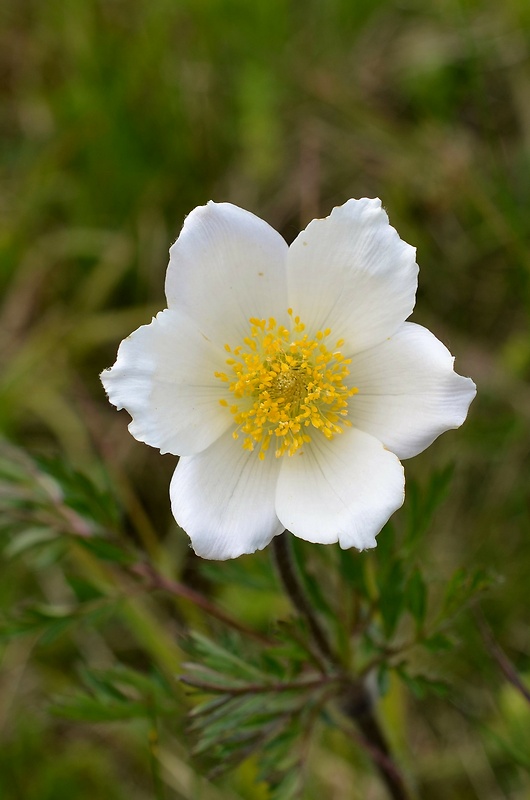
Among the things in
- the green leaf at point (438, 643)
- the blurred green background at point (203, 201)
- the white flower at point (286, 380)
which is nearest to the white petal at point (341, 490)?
the white flower at point (286, 380)

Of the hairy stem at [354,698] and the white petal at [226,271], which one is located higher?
the white petal at [226,271]

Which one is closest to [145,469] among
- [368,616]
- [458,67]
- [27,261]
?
[27,261]

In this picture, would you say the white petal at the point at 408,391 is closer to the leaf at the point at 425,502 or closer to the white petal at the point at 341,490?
the white petal at the point at 341,490

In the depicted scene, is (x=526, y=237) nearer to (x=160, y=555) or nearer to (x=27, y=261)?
(x=160, y=555)

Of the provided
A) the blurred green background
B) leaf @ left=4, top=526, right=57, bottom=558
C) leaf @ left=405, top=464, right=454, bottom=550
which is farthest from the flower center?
the blurred green background

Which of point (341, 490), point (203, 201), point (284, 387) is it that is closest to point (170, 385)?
point (284, 387)

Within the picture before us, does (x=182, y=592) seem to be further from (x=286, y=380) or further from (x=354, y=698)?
(x=286, y=380)
